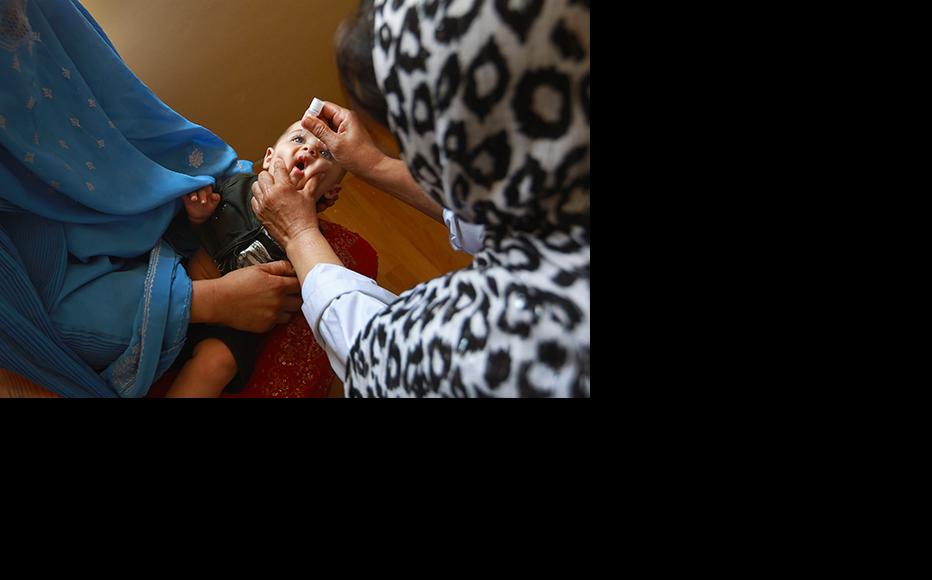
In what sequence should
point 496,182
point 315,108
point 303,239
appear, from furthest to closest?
point 303,239 → point 315,108 → point 496,182

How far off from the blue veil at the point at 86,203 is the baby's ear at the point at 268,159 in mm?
33

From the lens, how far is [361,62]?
16.3 inches

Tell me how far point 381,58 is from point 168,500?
465 mm

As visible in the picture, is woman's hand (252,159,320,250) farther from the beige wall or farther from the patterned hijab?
the patterned hijab

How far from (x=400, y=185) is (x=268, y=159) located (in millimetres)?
135

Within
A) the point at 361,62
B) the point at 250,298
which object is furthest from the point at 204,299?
the point at 361,62

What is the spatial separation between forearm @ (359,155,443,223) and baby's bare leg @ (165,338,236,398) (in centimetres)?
24

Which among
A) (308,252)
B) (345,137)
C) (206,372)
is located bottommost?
(206,372)

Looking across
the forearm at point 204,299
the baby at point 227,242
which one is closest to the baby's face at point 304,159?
the baby at point 227,242

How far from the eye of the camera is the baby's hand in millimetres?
555

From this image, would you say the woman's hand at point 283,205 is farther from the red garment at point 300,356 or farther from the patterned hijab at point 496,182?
the patterned hijab at point 496,182

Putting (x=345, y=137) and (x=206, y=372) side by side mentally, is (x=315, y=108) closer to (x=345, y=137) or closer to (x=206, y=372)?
(x=345, y=137)

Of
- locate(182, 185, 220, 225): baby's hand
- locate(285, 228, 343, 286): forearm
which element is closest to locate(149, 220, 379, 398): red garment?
locate(285, 228, 343, 286): forearm

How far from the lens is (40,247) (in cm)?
49
